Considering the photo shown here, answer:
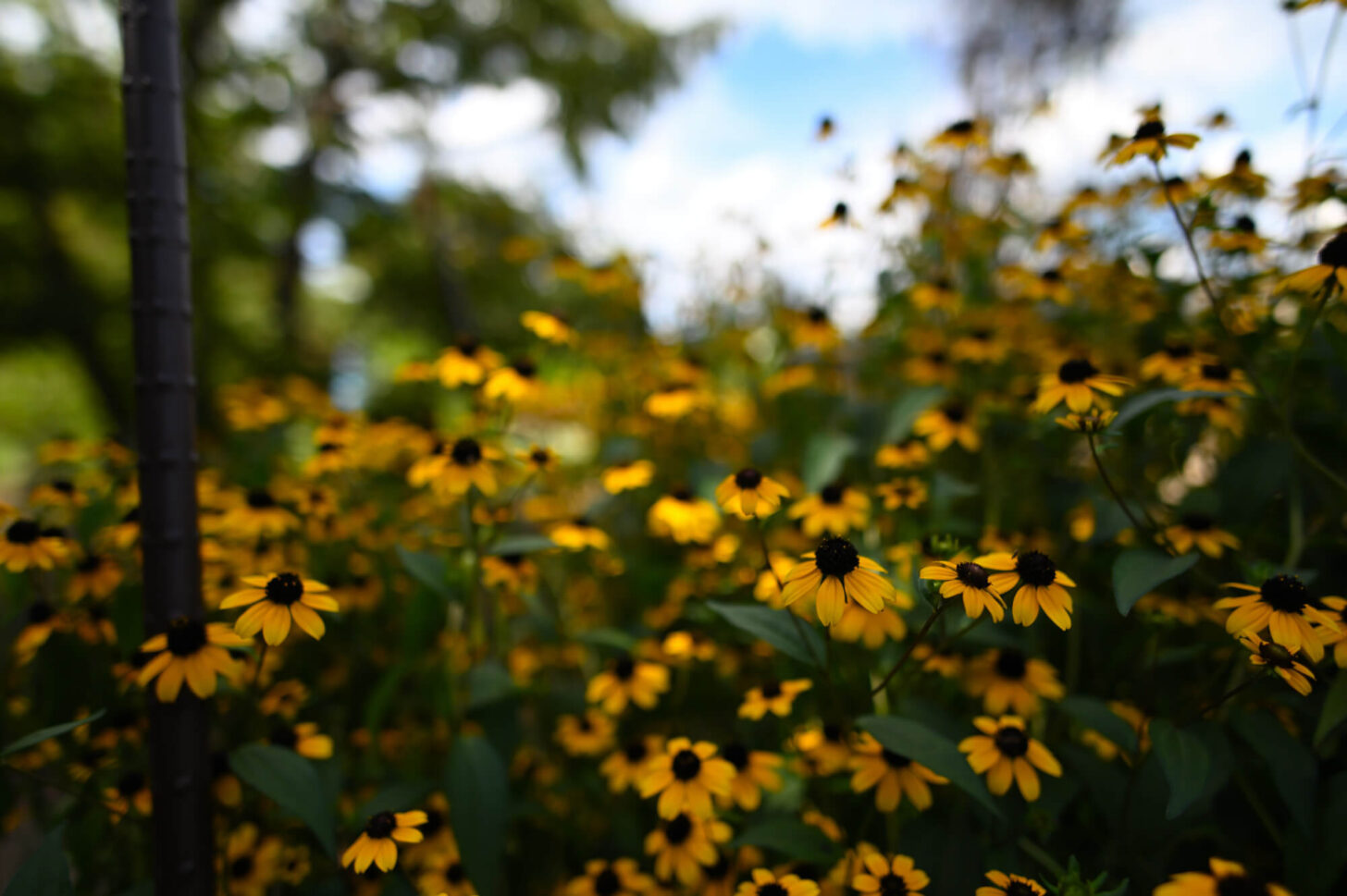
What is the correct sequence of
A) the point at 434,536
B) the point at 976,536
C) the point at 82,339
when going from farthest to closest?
the point at 82,339, the point at 434,536, the point at 976,536

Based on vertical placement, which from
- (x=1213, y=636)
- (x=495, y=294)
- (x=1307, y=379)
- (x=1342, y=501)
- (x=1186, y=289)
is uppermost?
(x=495, y=294)

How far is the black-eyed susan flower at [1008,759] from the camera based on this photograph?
1098mm

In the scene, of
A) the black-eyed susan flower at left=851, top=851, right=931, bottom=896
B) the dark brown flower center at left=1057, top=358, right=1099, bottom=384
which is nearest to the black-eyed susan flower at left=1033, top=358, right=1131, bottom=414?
the dark brown flower center at left=1057, top=358, right=1099, bottom=384

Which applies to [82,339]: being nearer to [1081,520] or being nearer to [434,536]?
[434,536]

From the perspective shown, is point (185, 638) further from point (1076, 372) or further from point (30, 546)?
point (1076, 372)

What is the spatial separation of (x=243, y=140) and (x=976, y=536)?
8214 millimetres

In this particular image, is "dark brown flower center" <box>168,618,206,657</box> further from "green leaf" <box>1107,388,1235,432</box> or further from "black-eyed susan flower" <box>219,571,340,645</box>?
"green leaf" <box>1107,388,1235,432</box>

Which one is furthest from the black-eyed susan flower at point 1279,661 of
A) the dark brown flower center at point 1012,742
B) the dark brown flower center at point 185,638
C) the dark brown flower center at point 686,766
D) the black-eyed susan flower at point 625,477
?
the dark brown flower center at point 185,638

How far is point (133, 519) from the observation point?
1563mm

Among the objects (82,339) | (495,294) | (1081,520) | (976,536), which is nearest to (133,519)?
(976,536)

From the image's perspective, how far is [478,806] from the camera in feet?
4.32

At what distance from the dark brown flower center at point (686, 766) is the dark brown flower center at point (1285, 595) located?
0.92 metres

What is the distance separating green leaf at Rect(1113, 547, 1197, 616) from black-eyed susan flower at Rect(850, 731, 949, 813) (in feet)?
1.36

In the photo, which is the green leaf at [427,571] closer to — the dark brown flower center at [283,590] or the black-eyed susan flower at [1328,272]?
the dark brown flower center at [283,590]
